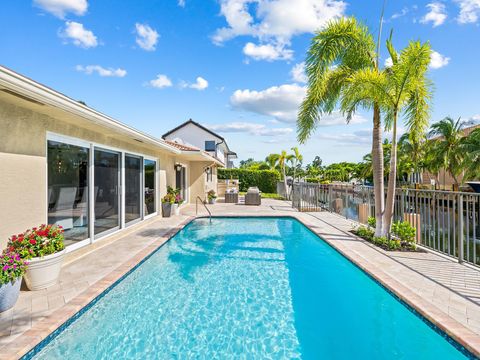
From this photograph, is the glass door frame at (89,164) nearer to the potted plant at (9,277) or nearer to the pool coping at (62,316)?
the pool coping at (62,316)

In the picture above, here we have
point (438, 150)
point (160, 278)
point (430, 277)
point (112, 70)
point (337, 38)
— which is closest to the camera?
point (430, 277)

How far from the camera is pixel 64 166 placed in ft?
19.2

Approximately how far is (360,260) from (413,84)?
4.31 meters

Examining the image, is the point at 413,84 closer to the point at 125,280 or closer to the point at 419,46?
the point at 419,46

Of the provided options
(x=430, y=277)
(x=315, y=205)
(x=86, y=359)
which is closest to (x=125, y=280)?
(x=86, y=359)

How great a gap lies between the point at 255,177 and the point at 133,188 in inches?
728

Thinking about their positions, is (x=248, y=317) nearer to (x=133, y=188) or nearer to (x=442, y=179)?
(x=133, y=188)

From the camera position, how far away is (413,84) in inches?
260

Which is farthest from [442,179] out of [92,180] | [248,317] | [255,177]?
[92,180]

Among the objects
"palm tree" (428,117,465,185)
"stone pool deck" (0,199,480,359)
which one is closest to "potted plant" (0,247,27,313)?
"stone pool deck" (0,199,480,359)

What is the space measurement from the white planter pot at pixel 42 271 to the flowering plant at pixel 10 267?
0.60 meters

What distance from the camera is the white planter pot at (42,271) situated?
427 cm

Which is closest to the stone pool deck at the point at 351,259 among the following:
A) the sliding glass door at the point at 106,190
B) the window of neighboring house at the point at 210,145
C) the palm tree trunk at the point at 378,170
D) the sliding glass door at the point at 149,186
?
the sliding glass door at the point at 106,190

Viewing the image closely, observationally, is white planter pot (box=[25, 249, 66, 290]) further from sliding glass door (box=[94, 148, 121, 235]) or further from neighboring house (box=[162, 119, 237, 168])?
neighboring house (box=[162, 119, 237, 168])
